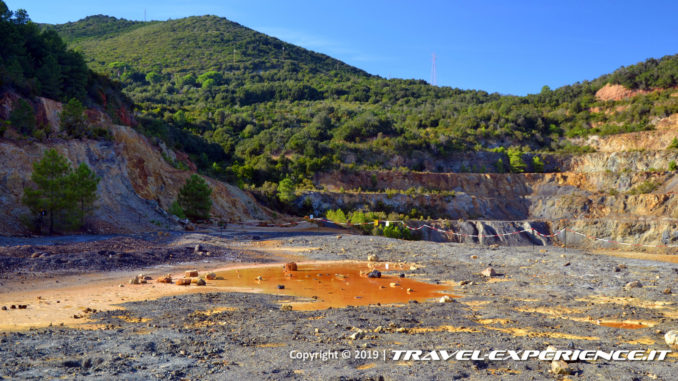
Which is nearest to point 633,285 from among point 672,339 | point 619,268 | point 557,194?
point 619,268

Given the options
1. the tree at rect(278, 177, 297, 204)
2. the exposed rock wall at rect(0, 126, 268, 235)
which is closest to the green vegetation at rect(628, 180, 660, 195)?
the tree at rect(278, 177, 297, 204)

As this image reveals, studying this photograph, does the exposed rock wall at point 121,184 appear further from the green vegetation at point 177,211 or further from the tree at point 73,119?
the tree at point 73,119

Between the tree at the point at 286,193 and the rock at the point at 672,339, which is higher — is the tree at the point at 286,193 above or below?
above

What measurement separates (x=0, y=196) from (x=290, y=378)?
19256mm

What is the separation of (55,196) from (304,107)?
57.3 metres

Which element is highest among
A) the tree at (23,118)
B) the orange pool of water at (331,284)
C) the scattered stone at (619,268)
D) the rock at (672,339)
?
the tree at (23,118)

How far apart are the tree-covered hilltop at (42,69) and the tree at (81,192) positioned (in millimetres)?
9906

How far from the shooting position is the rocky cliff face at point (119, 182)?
65.8 ft

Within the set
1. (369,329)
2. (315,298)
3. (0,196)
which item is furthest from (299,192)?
(369,329)

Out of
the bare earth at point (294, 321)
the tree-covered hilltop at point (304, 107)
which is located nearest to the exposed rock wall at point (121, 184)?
the bare earth at point (294, 321)

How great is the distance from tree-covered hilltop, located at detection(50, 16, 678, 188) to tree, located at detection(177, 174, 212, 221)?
12.0 m

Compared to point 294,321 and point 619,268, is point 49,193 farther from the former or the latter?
point 619,268

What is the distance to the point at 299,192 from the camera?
4175 centimetres

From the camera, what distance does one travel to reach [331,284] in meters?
12.3
